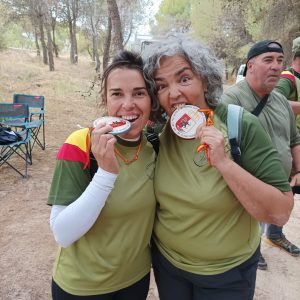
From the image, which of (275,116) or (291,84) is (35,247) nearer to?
(275,116)

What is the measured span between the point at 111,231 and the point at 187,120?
62 centimetres

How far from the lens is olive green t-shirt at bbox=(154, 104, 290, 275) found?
4.84ft

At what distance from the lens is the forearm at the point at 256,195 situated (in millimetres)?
1377

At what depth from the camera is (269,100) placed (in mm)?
2467

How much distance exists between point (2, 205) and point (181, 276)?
12.1ft

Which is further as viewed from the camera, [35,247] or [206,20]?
[206,20]

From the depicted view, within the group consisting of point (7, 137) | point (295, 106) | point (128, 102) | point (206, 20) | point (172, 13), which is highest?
point (172, 13)

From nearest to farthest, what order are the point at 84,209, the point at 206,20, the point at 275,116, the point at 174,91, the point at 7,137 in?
the point at 84,209 < the point at 174,91 < the point at 275,116 < the point at 7,137 < the point at 206,20

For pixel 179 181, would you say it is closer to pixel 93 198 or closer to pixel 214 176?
pixel 214 176

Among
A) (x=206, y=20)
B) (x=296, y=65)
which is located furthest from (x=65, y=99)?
(x=206, y=20)

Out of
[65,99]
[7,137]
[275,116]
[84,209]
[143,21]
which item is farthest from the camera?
[143,21]

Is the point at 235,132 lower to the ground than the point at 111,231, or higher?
higher

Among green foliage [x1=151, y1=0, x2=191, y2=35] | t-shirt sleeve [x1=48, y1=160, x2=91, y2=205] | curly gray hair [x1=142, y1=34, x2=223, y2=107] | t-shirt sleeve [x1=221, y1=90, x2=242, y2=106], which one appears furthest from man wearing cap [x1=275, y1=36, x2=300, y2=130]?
green foliage [x1=151, y1=0, x2=191, y2=35]

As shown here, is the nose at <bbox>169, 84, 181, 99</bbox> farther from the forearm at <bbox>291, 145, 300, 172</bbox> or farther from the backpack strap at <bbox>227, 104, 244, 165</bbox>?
the forearm at <bbox>291, 145, 300, 172</bbox>
